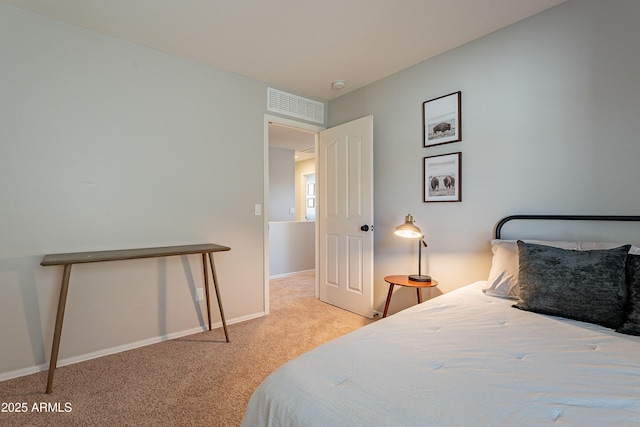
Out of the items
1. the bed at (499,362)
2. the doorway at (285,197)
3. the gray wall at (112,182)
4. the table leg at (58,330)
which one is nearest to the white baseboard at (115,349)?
the gray wall at (112,182)

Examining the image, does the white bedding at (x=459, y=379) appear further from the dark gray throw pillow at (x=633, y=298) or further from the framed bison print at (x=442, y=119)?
the framed bison print at (x=442, y=119)

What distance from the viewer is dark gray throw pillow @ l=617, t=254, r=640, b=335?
125 centimetres

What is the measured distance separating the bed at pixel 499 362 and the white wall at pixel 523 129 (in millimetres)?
353

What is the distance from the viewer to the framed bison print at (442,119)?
7.82 ft

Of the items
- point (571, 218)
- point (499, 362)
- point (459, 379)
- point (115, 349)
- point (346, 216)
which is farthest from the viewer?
point (346, 216)

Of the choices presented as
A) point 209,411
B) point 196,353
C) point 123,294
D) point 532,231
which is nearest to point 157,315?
point 123,294

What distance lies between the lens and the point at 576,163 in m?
1.83

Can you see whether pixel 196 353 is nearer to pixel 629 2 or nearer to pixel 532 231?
pixel 532 231

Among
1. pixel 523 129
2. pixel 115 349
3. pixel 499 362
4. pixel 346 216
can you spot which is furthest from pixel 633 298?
pixel 115 349

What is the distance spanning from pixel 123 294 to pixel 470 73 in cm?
329

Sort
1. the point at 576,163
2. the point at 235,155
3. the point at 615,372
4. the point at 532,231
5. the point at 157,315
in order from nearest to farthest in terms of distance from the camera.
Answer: the point at 615,372, the point at 576,163, the point at 532,231, the point at 157,315, the point at 235,155

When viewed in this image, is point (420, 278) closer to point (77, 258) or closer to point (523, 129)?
point (523, 129)

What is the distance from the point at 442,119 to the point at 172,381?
9.26ft

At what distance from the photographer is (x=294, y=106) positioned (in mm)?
3281
